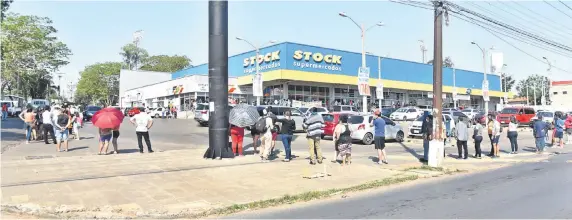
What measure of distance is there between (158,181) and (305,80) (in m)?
34.5

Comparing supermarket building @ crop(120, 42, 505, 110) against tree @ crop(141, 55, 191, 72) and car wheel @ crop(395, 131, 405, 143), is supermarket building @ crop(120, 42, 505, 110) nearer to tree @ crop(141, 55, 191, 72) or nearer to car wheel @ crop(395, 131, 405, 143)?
car wheel @ crop(395, 131, 405, 143)

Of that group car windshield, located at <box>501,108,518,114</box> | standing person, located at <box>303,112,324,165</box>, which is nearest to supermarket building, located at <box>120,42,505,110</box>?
car windshield, located at <box>501,108,518,114</box>

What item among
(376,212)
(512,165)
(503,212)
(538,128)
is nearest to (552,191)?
(503,212)

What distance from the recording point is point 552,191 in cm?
893

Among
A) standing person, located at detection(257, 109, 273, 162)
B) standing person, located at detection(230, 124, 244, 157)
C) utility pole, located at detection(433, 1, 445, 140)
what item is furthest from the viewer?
standing person, located at detection(230, 124, 244, 157)

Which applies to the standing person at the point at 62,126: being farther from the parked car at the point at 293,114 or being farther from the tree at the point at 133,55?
the tree at the point at 133,55

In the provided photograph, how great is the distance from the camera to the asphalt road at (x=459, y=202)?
23.0 feet

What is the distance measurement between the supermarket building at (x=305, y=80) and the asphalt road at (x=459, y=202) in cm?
3069

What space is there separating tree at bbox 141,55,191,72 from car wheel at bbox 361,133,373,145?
7303 centimetres

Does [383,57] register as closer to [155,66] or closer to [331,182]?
[331,182]

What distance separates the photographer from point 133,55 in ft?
299

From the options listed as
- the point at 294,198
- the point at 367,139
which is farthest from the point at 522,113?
the point at 294,198

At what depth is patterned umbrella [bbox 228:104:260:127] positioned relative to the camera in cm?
1390

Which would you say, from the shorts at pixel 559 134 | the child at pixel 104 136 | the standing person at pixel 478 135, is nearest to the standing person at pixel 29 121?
the child at pixel 104 136
